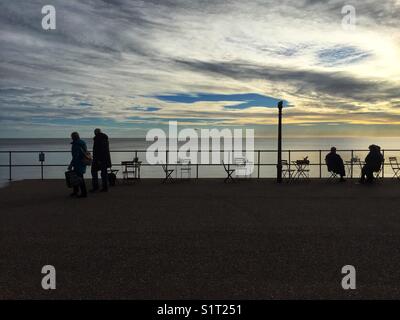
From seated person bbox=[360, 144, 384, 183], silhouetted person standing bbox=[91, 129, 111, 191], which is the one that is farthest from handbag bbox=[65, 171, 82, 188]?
seated person bbox=[360, 144, 384, 183]

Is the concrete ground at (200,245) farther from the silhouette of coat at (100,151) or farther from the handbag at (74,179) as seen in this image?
the silhouette of coat at (100,151)

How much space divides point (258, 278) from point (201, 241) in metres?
1.99

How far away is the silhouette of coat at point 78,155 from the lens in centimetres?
1214

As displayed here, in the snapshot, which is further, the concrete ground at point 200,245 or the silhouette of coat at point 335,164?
the silhouette of coat at point 335,164

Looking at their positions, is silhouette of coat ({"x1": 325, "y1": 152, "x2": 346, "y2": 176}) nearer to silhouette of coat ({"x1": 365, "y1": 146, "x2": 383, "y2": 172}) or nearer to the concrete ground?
silhouette of coat ({"x1": 365, "y1": 146, "x2": 383, "y2": 172})

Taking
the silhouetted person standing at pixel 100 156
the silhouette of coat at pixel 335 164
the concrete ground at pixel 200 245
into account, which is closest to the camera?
the concrete ground at pixel 200 245

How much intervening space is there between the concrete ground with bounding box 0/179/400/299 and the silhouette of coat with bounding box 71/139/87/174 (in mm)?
923

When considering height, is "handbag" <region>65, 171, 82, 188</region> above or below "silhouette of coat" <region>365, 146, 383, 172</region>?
below

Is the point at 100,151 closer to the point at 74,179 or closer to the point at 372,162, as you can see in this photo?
the point at 74,179

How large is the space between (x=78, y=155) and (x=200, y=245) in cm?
666

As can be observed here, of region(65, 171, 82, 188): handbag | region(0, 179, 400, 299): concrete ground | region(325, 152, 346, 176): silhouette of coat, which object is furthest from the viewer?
region(325, 152, 346, 176): silhouette of coat

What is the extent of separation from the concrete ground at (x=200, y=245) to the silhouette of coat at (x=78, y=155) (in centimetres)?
92

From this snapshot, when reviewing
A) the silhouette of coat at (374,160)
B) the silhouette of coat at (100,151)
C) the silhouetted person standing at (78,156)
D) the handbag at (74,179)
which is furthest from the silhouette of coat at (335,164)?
the handbag at (74,179)

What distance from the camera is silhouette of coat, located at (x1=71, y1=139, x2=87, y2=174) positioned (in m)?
12.1
